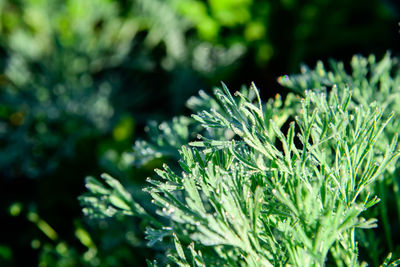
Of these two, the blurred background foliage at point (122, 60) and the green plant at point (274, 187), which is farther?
the blurred background foliage at point (122, 60)

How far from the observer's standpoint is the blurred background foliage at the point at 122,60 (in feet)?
4.66

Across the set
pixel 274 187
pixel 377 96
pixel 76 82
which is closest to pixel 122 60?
pixel 76 82

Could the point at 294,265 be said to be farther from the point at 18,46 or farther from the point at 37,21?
the point at 37,21

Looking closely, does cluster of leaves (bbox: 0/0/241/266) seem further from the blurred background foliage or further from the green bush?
the green bush

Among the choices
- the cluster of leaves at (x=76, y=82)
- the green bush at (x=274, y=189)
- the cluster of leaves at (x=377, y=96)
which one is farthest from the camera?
the cluster of leaves at (x=76, y=82)

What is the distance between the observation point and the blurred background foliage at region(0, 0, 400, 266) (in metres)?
1.42

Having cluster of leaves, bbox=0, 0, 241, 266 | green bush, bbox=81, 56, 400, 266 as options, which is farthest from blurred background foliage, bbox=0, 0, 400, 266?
green bush, bbox=81, 56, 400, 266

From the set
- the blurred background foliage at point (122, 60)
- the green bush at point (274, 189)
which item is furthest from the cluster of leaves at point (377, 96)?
the blurred background foliage at point (122, 60)

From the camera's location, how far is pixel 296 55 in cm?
161

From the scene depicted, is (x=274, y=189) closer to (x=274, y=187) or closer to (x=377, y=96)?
(x=274, y=187)

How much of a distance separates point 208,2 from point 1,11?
40.3 inches

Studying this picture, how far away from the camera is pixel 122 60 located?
174 cm

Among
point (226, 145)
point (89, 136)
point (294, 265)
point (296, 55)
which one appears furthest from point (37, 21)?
point (294, 265)

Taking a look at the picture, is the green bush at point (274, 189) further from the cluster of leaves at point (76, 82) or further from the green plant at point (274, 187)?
the cluster of leaves at point (76, 82)
